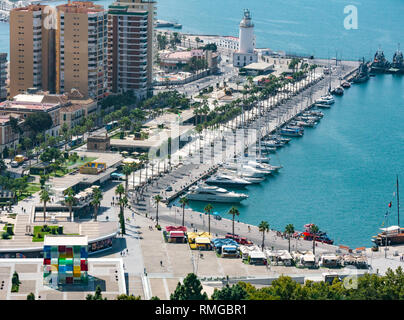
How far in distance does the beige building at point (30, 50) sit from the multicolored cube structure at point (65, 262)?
42453mm

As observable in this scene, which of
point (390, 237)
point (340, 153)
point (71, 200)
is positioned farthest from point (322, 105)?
point (71, 200)

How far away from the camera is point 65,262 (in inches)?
1496

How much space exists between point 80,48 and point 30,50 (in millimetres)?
4600

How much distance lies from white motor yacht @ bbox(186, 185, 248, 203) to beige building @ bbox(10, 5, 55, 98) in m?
26.8

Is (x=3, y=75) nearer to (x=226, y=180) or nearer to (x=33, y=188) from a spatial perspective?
(x=33, y=188)

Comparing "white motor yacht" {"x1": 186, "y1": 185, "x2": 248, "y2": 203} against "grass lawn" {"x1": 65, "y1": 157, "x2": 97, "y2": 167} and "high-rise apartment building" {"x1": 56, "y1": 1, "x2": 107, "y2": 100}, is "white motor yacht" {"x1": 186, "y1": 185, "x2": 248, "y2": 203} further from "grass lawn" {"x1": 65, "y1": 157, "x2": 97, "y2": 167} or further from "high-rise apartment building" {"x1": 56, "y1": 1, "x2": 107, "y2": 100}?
"high-rise apartment building" {"x1": 56, "y1": 1, "x2": 107, "y2": 100}

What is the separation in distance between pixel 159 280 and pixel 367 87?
2784 inches

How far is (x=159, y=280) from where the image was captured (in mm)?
40812

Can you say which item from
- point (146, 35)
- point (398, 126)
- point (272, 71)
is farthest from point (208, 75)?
point (398, 126)

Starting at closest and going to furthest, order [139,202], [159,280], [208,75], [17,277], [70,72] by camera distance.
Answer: [17,277]
[159,280]
[139,202]
[70,72]
[208,75]

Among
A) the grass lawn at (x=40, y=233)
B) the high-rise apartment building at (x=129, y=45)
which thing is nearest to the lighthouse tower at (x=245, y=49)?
the high-rise apartment building at (x=129, y=45)

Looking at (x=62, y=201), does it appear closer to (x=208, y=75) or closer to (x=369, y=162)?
(x=369, y=162)

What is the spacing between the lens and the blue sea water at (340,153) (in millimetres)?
56031

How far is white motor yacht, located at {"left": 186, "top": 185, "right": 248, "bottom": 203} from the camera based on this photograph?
190 ft
